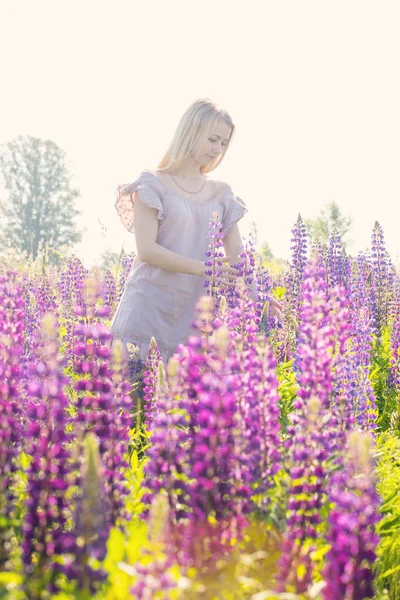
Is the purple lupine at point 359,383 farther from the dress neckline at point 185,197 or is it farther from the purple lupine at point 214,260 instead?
the dress neckline at point 185,197

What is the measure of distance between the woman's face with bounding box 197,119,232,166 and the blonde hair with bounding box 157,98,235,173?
0.03m

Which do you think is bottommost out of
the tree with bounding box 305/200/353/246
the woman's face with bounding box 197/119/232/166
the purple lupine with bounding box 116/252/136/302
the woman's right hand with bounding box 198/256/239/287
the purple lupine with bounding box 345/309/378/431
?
the purple lupine with bounding box 345/309/378/431

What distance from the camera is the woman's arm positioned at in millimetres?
5375

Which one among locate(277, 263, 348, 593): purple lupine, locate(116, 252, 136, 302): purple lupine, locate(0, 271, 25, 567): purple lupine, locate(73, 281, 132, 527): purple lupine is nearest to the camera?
locate(277, 263, 348, 593): purple lupine

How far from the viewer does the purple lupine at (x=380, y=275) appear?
741 cm

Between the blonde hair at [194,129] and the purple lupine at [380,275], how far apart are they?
230cm

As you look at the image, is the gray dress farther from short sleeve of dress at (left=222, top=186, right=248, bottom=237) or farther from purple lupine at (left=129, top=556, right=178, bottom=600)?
purple lupine at (left=129, top=556, right=178, bottom=600)

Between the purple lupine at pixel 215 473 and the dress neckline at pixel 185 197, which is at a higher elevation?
the dress neckline at pixel 185 197

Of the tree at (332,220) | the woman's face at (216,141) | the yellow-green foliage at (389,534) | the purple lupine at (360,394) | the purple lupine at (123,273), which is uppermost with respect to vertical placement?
the tree at (332,220)

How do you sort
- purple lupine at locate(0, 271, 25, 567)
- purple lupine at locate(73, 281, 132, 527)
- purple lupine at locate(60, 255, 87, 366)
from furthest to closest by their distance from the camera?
purple lupine at locate(60, 255, 87, 366)
purple lupine at locate(73, 281, 132, 527)
purple lupine at locate(0, 271, 25, 567)

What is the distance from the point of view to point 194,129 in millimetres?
5965

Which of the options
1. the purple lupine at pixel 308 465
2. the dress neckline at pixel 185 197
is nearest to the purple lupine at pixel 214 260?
the dress neckline at pixel 185 197

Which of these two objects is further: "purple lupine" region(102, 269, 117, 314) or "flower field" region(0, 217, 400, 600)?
"purple lupine" region(102, 269, 117, 314)

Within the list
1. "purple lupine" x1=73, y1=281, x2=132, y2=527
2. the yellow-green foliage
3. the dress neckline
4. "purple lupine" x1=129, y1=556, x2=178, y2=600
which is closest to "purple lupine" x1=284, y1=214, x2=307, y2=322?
the dress neckline
